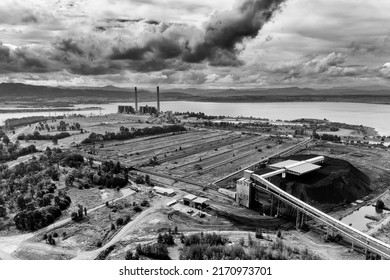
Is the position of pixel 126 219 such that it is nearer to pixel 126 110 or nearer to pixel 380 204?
pixel 380 204

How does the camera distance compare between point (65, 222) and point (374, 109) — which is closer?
point (65, 222)

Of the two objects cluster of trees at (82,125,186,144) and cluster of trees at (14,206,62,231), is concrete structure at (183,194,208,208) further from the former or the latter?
cluster of trees at (82,125,186,144)

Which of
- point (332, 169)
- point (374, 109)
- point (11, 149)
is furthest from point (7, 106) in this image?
point (374, 109)

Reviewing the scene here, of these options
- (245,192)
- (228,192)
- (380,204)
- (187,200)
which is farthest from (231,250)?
→ (380,204)

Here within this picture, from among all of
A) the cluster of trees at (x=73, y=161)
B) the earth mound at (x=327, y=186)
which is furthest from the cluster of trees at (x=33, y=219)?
the earth mound at (x=327, y=186)
